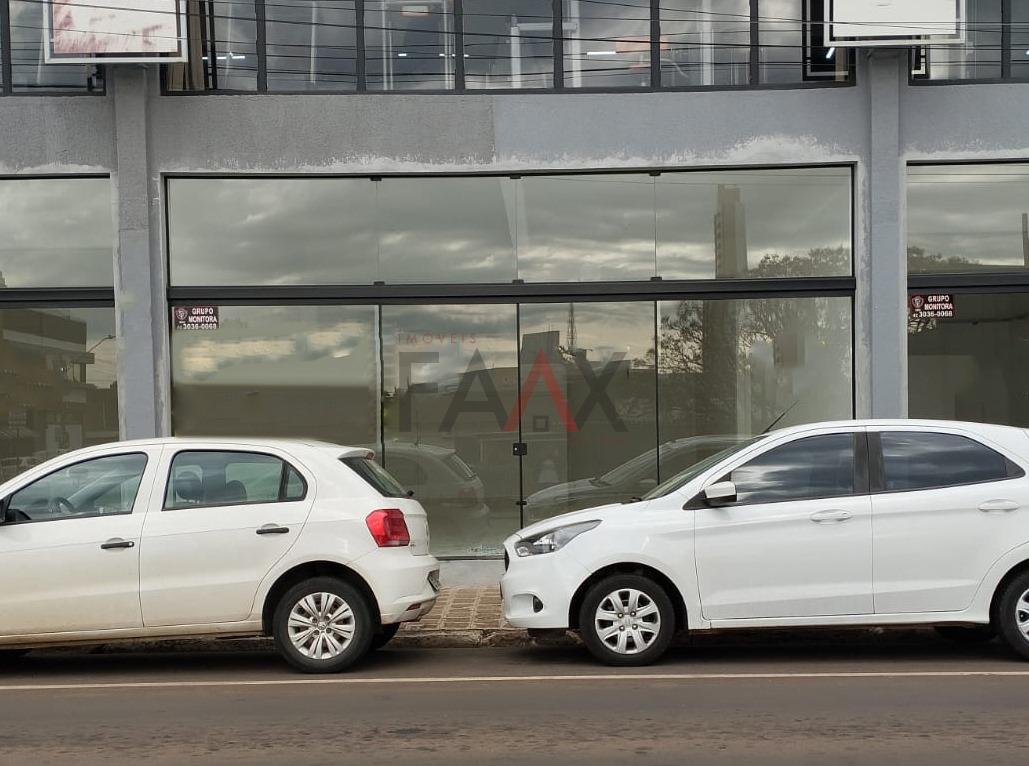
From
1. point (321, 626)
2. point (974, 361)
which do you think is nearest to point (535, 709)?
point (321, 626)

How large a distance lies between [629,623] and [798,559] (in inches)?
49.9

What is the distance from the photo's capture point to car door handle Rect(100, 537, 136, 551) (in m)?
8.66

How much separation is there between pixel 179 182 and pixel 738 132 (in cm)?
628

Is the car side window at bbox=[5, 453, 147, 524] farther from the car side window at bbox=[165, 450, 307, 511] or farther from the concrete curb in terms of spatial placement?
the concrete curb

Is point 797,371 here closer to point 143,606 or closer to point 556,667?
point 556,667

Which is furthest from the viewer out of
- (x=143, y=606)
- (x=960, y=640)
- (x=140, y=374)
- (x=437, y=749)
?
(x=140, y=374)

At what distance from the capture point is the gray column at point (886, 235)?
535 inches

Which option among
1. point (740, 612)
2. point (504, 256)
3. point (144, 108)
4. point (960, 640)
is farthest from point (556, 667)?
point (144, 108)

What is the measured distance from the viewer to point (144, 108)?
535 inches

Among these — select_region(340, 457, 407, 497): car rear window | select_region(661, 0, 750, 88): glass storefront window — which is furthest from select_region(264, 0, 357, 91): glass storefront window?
select_region(340, 457, 407, 497): car rear window

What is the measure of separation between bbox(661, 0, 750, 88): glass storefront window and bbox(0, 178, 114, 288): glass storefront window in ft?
21.4

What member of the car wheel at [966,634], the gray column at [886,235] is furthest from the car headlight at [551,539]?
the gray column at [886,235]

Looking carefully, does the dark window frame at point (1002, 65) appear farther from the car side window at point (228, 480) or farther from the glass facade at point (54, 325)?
the glass facade at point (54, 325)

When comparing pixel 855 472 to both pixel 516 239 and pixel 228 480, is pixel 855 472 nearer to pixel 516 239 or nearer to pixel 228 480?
pixel 228 480
